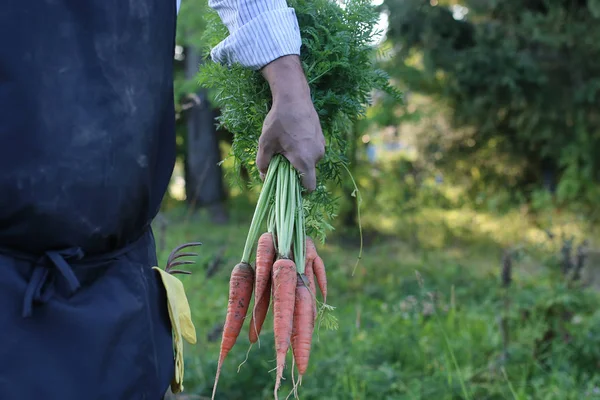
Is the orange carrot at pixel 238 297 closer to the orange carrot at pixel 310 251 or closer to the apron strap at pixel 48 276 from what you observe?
the orange carrot at pixel 310 251

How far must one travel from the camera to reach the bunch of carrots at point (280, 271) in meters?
1.59

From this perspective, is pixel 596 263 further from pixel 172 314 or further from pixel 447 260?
pixel 172 314

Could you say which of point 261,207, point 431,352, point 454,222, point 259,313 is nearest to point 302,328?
point 259,313

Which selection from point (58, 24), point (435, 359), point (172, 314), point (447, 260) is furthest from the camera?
point (447, 260)

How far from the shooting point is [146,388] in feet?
4.27

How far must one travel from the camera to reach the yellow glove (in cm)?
141

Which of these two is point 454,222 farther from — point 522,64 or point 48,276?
point 48,276

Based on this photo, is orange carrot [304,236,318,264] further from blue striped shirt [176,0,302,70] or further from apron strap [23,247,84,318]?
apron strap [23,247,84,318]

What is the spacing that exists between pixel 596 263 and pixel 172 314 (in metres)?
7.16

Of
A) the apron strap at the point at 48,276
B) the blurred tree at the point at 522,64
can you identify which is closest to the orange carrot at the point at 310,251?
the apron strap at the point at 48,276

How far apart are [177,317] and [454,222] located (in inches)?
338

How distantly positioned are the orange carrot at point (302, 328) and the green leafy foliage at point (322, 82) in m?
0.18

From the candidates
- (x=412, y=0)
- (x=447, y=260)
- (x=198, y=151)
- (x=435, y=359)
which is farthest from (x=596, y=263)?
(x=198, y=151)

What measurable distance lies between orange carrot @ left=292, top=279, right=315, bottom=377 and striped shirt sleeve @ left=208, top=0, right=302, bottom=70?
0.59 m
